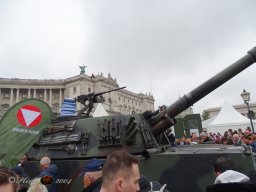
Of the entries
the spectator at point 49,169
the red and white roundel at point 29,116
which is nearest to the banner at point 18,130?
the red and white roundel at point 29,116

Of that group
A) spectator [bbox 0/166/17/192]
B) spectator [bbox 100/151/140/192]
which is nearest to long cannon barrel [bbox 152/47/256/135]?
spectator [bbox 100/151/140/192]

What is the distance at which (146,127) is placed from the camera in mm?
5809

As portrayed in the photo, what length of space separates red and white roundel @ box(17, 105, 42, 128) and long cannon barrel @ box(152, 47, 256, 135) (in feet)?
8.13

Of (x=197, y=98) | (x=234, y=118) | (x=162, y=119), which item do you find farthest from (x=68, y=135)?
(x=234, y=118)

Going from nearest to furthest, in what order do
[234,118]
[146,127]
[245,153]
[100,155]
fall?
[245,153]
[100,155]
[146,127]
[234,118]

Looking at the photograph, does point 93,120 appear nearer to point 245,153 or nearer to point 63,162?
point 63,162

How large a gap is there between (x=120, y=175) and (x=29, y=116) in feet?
14.4

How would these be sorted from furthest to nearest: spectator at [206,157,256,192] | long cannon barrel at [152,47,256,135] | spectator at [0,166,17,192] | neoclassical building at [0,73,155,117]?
neoclassical building at [0,73,155,117], long cannon barrel at [152,47,256,135], spectator at [206,157,256,192], spectator at [0,166,17,192]

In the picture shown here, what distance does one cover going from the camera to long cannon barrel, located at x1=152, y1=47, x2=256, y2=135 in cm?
586

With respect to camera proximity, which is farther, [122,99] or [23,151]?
[122,99]

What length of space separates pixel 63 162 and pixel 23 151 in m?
0.89

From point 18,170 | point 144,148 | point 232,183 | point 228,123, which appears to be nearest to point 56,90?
point 228,123

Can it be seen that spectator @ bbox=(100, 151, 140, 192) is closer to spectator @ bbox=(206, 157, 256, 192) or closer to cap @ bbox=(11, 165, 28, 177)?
spectator @ bbox=(206, 157, 256, 192)

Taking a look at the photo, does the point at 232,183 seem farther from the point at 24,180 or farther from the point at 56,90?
the point at 56,90
